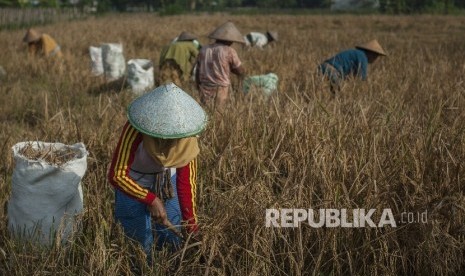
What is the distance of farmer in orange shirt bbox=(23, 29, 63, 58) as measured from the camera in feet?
27.7

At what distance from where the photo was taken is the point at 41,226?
2271 millimetres

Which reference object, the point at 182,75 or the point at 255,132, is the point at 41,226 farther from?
the point at 182,75

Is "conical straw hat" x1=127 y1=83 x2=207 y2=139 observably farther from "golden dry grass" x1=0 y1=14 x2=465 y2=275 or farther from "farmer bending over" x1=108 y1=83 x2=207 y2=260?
"golden dry grass" x1=0 y1=14 x2=465 y2=275

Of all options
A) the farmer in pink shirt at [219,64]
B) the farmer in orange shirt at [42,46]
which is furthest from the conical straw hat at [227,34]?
the farmer in orange shirt at [42,46]

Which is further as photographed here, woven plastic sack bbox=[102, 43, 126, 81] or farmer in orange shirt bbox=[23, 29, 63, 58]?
farmer in orange shirt bbox=[23, 29, 63, 58]

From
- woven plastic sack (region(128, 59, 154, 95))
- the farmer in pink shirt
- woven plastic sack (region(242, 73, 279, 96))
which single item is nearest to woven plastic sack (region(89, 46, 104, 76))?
woven plastic sack (region(128, 59, 154, 95))

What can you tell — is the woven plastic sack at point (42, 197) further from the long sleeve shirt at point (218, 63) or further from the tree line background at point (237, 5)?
the tree line background at point (237, 5)

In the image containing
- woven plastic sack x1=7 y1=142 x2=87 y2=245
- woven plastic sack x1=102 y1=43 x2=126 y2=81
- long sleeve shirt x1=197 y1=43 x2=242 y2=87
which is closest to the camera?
woven plastic sack x1=7 y1=142 x2=87 y2=245

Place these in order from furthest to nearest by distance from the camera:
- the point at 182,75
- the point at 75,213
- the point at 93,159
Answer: the point at 182,75
the point at 93,159
the point at 75,213

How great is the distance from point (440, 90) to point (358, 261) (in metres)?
2.90

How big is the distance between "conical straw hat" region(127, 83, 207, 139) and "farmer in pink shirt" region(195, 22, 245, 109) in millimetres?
2788

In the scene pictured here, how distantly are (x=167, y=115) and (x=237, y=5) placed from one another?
65.5 metres

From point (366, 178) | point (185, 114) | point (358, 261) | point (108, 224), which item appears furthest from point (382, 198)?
point (108, 224)

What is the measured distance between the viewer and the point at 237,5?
6512 centimetres
